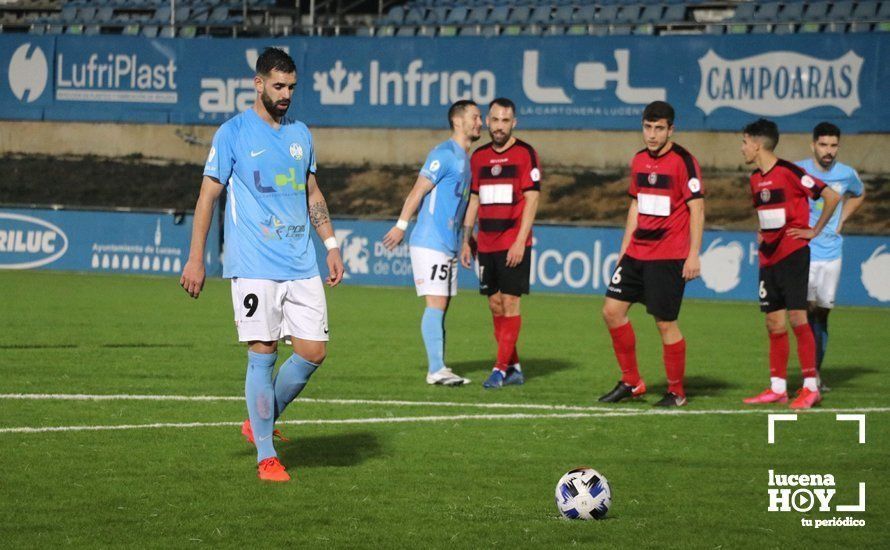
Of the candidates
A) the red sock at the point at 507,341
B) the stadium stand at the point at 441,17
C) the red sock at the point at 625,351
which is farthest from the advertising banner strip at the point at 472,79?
the red sock at the point at 625,351

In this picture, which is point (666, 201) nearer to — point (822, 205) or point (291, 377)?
point (822, 205)

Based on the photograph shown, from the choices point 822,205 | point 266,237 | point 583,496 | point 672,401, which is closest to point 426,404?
point 672,401

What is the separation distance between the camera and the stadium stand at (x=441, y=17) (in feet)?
94.8

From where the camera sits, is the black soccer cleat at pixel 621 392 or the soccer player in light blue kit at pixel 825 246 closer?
the black soccer cleat at pixel 621 392

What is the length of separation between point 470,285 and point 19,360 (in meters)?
12.7

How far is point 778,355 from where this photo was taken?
10094mm

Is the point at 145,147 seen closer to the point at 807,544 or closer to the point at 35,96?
the point at 35,96

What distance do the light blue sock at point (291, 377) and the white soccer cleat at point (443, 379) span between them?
365cm

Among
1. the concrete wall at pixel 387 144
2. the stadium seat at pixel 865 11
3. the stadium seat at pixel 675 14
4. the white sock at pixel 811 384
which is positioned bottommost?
the white sock at pixel 811 384

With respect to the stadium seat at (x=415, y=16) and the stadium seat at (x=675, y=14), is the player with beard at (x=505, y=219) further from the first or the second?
the stadium seat at (x=415, y=16)

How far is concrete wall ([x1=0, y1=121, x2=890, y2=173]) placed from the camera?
91.6 ft

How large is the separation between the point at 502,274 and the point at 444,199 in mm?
763

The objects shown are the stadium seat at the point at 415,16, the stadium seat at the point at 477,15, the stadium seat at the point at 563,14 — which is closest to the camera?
the stadium seat at the point at 563,14

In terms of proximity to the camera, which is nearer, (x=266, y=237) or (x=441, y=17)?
(x=266, y=237)
